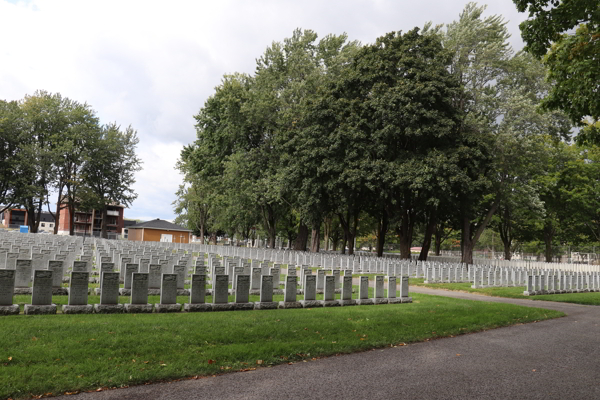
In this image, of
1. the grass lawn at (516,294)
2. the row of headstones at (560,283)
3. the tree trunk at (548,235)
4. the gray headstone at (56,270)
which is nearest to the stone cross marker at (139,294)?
the gray headstone at (56,270)

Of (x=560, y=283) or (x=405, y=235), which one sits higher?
(x=405, y=235)

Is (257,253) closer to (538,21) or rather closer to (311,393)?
(538,21)

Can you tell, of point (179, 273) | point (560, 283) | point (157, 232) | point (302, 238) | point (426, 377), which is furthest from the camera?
point (157, 232)

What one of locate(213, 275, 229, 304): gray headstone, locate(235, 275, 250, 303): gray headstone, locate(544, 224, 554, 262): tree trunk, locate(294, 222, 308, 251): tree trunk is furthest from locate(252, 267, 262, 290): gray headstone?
locate(544, 224, 554, 262): tree trunk

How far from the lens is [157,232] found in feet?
→ 249

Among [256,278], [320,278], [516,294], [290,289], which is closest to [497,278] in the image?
[516,294]

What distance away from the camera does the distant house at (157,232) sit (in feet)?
243

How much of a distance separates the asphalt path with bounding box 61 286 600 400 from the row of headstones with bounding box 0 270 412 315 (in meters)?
3.86

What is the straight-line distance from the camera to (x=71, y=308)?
8.34 metres

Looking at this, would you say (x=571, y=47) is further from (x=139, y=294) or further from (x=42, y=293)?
(x=42, y=293)

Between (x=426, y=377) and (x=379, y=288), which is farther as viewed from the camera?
(x=379, y=288)

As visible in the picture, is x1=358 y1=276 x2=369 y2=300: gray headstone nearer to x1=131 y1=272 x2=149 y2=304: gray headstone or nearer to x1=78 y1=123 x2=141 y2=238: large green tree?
x1=131 y1=272 x2=149 y2=304: gray headstone

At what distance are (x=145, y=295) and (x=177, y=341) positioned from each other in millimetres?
2974

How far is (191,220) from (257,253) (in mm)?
42233
